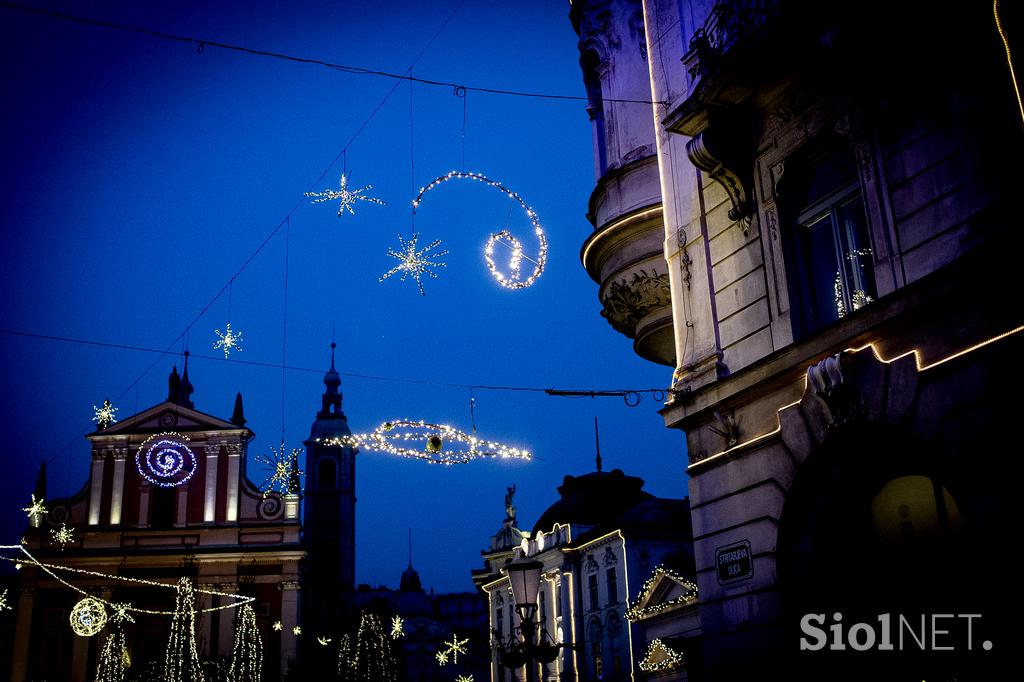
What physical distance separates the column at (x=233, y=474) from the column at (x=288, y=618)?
179 inches

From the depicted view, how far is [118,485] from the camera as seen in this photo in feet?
148

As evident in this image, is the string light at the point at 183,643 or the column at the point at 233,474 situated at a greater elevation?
the column at the point at 233,474

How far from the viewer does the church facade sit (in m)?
41.6

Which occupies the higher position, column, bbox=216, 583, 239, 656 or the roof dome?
the roof dome

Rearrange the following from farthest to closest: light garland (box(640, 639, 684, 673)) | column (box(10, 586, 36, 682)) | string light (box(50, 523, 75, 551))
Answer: string light (box(50, 523, 75, 551))
column (box(10, 586, 36, 682))
light garland (box(640, 639, 684, 673))

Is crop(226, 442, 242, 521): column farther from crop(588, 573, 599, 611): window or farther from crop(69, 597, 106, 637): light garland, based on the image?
crop(588, 573, 599, 611): window

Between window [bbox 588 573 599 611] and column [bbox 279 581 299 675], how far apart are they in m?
13.7

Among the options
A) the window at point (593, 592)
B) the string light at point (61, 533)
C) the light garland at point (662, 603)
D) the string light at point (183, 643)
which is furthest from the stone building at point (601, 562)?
the string light at point (61, 533)

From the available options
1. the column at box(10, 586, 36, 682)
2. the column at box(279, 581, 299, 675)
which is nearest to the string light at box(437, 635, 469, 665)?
the column at box(279, 581, 299, 675)

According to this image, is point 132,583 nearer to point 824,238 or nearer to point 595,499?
point 595,499

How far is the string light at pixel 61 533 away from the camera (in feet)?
139

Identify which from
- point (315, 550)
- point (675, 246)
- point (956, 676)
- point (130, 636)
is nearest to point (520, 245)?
point (675, 246)

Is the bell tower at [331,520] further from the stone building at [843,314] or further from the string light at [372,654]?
the stone building at [843,314]

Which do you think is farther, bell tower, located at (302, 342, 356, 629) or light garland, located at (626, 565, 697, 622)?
bell tower, located at (302, 342, 356, 629)
